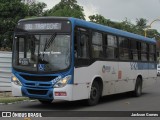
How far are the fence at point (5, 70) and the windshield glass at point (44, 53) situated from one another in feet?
20.1

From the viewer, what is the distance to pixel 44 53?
13695mm

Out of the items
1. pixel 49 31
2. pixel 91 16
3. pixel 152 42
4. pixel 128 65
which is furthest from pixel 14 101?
pixel 91 16

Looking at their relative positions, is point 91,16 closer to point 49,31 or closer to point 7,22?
point 7,22

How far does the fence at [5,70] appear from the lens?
20273mm

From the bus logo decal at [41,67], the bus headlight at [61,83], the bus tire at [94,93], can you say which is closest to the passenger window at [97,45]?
the bus tire at [94,93]

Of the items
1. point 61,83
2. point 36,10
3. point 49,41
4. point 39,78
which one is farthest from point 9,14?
point 61,83

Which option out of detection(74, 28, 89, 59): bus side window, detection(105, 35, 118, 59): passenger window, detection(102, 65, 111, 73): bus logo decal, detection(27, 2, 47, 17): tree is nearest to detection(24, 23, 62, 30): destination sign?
detection(74, 28, 89, 59): bus side window

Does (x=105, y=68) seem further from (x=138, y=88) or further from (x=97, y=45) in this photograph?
(x=138, y=88)

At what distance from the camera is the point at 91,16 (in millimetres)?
65000

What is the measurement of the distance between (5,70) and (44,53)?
23.8ft

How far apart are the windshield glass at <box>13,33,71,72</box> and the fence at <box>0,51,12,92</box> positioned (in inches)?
241

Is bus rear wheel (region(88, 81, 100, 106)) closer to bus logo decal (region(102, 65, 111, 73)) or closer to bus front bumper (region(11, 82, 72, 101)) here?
bus logo decal (region(102, 65, 111, 73))

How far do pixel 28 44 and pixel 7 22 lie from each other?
27.4 metres

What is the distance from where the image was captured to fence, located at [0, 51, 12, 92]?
2027cm
